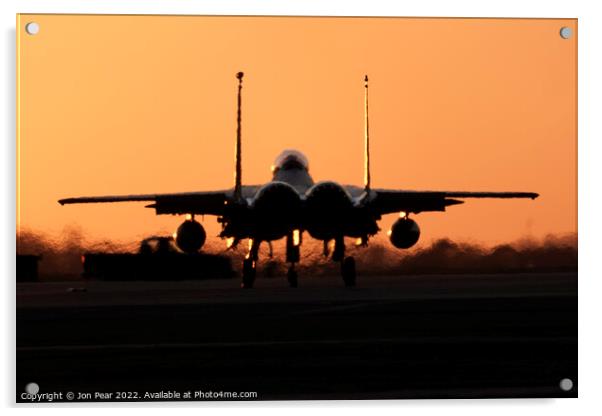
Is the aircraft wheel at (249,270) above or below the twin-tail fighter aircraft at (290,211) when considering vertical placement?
below

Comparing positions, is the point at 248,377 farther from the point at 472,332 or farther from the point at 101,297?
the point at 101,297

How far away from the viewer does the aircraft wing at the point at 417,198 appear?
20.5 metres

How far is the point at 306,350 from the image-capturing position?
780 inches

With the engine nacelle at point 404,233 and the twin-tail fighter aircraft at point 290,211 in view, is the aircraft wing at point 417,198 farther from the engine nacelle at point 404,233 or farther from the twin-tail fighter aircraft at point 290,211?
the engine nacelle at point 404,233

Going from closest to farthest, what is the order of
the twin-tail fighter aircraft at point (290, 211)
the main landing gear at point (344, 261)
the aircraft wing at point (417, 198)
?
the aircraft wing at point (417, 198) < the main landing gear at point (344, 261) < the twin-tail fighter aircraft at point (290, 211)

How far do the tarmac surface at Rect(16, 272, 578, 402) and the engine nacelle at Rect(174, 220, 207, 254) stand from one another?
0.98 metres

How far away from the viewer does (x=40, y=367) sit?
61.7 feet

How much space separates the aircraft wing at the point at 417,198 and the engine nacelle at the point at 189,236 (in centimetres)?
280

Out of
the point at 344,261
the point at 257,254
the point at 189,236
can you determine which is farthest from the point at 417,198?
the point at 257,254

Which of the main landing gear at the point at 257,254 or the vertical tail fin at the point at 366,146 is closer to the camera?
the vertical tail fin at the point at 366,146

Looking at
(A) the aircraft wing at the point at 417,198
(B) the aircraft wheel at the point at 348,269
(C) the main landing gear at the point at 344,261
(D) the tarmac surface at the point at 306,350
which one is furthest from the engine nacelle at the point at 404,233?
(B) the aircraft wheel at the point at 348,269

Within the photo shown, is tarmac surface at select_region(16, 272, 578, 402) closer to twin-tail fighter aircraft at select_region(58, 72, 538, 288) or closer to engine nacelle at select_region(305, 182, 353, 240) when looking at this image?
twin-tail fighter aircraft at select_region(58, 72, 538, 288)
